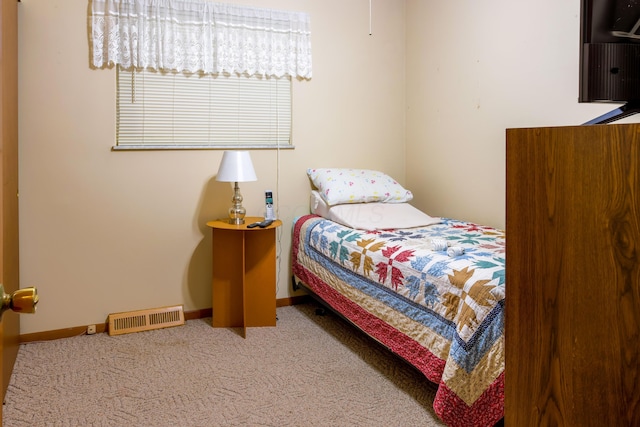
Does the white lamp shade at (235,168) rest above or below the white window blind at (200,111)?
below

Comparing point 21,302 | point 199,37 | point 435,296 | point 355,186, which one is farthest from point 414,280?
point 199,37

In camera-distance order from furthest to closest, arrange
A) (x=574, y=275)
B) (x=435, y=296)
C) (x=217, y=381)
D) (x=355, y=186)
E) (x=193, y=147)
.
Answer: (x=355, y=186)
(x=193, y=147)
(x=217, y=381)
(x=435, y=296)
(x=574, y=275)

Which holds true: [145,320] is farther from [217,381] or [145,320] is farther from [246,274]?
[217,381]

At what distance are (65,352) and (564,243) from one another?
279 centimetres

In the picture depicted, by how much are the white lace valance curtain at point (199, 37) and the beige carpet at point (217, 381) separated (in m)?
1.73

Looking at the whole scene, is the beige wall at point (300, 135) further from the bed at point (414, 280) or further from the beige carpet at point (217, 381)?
the beige carpet at point (217, 381)

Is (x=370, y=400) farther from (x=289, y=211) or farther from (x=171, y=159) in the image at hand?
→ (x=171, y=159)

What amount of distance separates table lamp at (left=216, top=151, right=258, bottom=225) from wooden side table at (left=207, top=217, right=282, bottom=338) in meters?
0.08

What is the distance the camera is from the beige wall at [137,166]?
296cm

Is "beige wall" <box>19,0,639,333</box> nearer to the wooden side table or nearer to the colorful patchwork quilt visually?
the wooden side table

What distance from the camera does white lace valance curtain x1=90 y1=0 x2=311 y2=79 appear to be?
306 centimetres

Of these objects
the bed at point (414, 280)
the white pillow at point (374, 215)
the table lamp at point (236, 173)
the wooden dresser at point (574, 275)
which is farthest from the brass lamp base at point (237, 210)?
the wooden dresser at point (574, 275)

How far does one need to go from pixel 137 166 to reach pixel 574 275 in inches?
112

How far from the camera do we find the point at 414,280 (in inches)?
87.3
